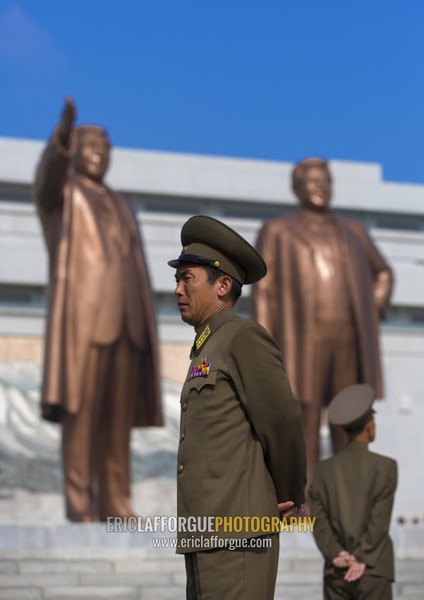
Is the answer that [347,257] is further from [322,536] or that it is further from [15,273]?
[15,273]

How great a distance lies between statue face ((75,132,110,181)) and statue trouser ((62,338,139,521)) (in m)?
1.38

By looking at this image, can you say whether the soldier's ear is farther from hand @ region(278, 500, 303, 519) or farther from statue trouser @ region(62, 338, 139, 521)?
statue trouser @ region(62, 338, 139, 521)

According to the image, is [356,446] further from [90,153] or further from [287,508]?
[90,153]

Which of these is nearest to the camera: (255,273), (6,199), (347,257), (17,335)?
(255,273)

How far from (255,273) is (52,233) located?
5.71 meters

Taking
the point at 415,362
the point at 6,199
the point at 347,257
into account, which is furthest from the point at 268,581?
the point at 6,199

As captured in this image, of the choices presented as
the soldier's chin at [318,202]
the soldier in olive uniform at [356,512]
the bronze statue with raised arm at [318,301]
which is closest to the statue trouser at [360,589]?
the soldier in olive uniform at [356,512]

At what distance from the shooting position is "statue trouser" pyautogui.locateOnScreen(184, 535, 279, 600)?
2311 millimetres

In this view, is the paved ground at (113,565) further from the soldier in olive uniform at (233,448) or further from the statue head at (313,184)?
the soldier in olive uniform at (233,448)

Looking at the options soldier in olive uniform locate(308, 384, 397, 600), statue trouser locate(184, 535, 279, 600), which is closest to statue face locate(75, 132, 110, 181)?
soldier in olive uniform locate(308, 384, 397, 600)

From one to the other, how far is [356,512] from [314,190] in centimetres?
510

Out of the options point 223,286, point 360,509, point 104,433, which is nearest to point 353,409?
point 360,509

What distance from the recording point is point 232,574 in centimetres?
232

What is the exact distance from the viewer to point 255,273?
267 cm
